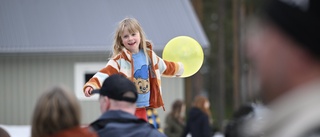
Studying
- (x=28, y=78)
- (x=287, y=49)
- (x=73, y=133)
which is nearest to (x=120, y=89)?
(x=73, y=133)

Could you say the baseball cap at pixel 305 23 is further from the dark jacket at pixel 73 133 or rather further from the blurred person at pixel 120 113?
the blurred person at pixel 120 113

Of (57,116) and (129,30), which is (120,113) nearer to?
(57,116)

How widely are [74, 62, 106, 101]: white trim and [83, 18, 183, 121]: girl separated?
36.3 ft

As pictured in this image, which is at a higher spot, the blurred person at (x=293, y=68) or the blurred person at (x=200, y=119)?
the blurred person at (x=200, y=119)

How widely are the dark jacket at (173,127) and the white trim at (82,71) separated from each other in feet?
6.59

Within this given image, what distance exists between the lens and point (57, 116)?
392 centimetres

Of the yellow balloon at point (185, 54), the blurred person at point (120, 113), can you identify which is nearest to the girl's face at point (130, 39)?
the yellow balloon at point (185, 54)

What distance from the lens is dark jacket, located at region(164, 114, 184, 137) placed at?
16.2 m

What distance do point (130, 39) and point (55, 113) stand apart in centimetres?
238

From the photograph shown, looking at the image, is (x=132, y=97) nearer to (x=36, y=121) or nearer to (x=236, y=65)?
(x=36, y=121)

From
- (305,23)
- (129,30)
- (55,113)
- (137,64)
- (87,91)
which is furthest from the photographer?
(137,64)

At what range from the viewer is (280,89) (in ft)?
5.52

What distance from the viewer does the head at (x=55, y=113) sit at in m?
3.92

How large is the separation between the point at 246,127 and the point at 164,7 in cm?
1677
